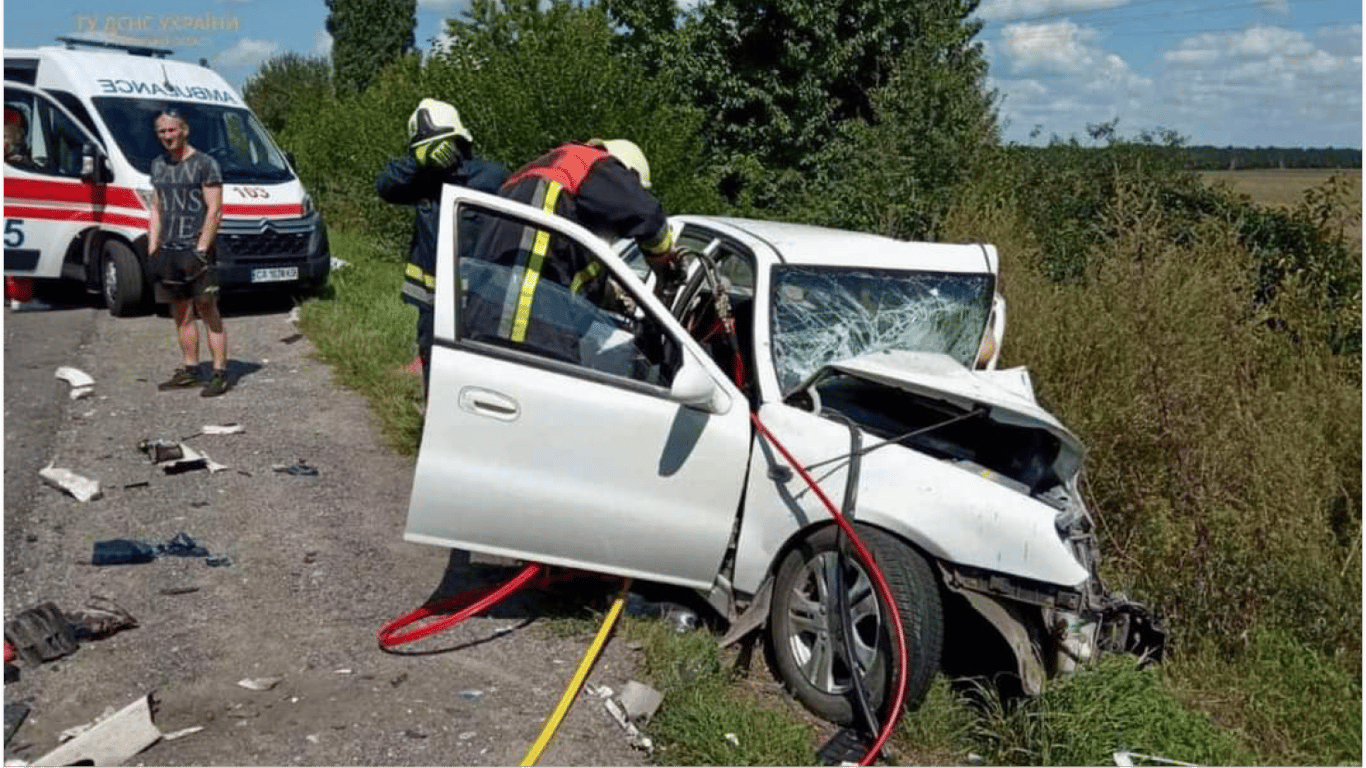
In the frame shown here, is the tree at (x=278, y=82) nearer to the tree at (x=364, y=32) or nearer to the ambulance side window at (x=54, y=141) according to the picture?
the tree at (x=364, y=32)

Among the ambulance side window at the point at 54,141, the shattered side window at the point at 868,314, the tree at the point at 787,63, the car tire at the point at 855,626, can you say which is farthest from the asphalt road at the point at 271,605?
the tree at the point at 787,63

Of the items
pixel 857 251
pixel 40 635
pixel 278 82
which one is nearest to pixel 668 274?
pixel 857 251

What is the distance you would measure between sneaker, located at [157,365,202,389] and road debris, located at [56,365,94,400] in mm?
A: 471

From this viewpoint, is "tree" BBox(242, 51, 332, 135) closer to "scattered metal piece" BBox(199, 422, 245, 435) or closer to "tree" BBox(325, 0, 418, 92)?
"tree" BBox(325, 0, 418, 92)

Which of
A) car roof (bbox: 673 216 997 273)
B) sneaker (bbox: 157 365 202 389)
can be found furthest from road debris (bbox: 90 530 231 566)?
sneaker (bbox: 157 365 202 389)

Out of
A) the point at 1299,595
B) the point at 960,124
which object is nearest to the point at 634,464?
the point at 1299,595

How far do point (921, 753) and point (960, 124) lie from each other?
10.6 meters

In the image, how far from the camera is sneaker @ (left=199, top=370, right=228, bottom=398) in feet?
29.1

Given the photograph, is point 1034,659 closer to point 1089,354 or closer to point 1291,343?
point 1089,354

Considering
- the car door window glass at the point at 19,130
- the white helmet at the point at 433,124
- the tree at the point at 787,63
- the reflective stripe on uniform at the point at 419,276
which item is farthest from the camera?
the tree at the point at 787,63

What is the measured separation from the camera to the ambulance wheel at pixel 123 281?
1173 centimetres

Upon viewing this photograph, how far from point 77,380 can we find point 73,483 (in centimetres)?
273

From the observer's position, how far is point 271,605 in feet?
17.3

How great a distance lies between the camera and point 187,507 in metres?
6.50
